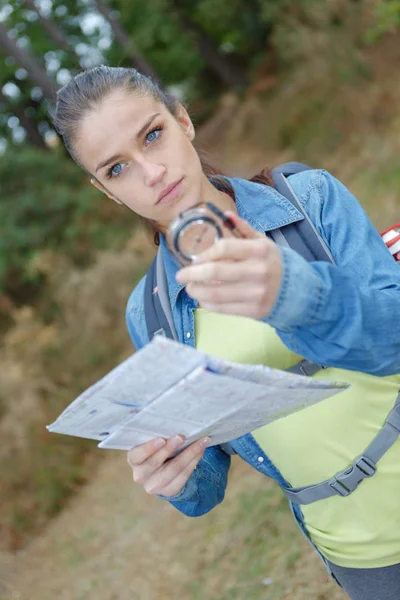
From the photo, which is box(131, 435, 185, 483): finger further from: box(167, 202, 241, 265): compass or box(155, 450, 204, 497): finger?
box(167, 202, 241, 265): compass

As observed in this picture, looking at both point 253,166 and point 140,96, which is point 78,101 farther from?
point 253,166

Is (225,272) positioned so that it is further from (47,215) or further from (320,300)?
(47,215)

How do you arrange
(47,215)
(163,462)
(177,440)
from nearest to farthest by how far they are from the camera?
(177,440)
(163,462)
(47,215)

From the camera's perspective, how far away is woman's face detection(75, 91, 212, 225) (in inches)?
68.0

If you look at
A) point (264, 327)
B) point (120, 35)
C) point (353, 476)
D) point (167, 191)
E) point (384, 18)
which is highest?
point (167, 191)

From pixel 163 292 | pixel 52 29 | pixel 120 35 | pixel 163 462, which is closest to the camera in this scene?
pixel 163 462

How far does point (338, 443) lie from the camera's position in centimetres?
174

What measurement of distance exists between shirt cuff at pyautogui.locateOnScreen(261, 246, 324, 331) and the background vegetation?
117cm

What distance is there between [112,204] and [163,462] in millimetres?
11024

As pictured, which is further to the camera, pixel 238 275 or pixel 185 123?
pixel 185 123

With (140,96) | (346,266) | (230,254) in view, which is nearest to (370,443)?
(346,266)

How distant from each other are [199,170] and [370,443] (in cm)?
84

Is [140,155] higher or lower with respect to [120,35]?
higher

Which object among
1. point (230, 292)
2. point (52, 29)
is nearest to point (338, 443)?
point (230, 292)
